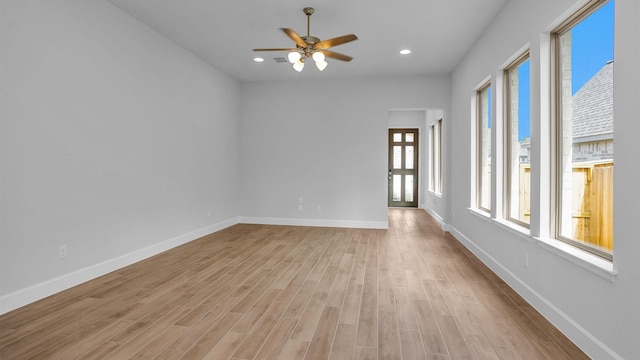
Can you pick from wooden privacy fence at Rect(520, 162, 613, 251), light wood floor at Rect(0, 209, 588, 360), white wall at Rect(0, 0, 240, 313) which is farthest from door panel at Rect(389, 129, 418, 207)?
wooden privacy fence at Rect(520, 162, 613, 251)

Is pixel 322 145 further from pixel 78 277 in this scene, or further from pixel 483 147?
pixel 78 277

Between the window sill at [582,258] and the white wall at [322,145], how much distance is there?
3.91 meters

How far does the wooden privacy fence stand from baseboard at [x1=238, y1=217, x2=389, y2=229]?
4059mm

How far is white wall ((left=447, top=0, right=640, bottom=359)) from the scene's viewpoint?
67.8 inches

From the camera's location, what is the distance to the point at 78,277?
10.6 ft

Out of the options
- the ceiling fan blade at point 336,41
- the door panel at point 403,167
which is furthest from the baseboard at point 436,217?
the ceiling fan blade at point 336,41

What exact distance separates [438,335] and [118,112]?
385 cm

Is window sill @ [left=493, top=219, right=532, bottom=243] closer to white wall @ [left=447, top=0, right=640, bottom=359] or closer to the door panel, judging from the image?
white wall @ [left=447, top=0, right=640, bottom=359]

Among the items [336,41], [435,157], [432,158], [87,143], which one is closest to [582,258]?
[336,41]

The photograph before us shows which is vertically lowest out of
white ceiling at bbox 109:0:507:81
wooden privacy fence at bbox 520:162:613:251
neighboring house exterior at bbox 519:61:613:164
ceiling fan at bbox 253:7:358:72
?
wooden privacy fence at bbox 520:162:613:251

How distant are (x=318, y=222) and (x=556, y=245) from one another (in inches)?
180

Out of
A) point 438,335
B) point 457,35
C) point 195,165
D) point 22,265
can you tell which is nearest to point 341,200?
point 195,165

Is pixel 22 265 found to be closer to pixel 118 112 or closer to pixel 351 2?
pixel 118 112

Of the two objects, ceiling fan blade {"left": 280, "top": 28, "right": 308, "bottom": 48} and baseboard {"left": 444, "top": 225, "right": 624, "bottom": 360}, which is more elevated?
ceiling fan blade {"left": 280, "top": 28, "right": 308, "bottom": 48}
